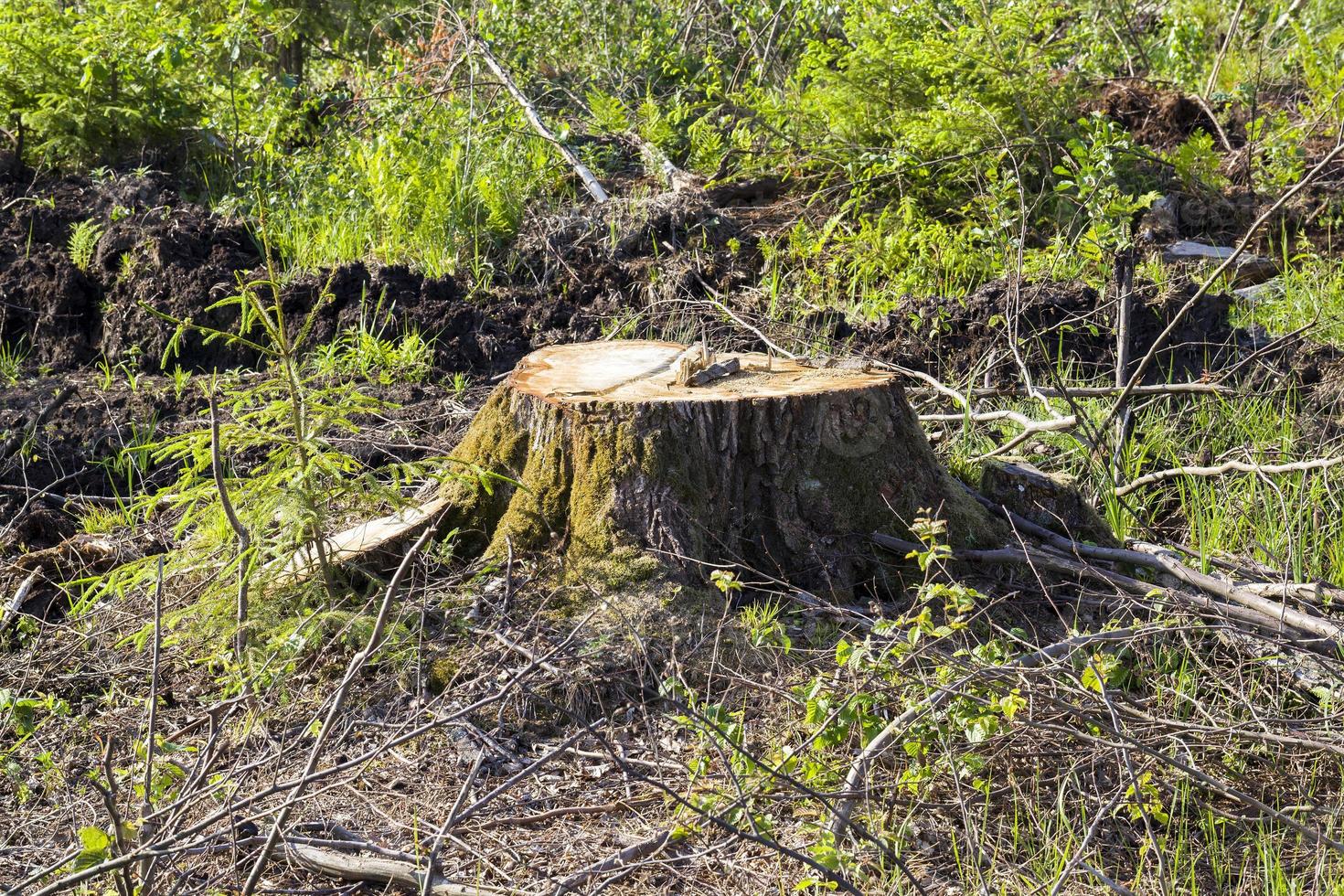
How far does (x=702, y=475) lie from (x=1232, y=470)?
2160mm

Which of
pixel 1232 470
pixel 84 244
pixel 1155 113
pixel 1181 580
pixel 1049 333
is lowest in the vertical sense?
pixel 1181 580

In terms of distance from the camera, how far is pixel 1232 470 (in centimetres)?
443

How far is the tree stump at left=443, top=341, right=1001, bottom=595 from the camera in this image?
3580mm

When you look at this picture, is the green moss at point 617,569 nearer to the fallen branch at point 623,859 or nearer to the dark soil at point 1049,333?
the fallen branch at point 623,859

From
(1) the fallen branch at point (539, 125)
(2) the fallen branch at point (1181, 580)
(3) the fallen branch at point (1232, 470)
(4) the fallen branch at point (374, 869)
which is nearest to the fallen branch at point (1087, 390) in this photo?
(3) the fallen branch at point (1232, 470)

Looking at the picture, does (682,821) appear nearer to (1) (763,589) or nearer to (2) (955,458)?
(1) (763,589)

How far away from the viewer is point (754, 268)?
666 centimetres

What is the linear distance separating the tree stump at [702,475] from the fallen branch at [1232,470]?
0.72 meters

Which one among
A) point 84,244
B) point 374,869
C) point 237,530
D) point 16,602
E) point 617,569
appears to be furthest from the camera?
point 84,244

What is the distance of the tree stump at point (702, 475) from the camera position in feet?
11.7

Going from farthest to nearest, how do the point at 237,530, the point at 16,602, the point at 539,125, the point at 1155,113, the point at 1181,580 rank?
the point at 1155,113 < the point at 539,125 < the point at 16,602 < the point at 1181,580 < the point at 237,530

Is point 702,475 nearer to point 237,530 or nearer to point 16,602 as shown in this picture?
point 237,530

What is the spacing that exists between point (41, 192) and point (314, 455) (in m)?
5.10

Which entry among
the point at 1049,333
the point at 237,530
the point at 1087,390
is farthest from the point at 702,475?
the point at 1049,333
